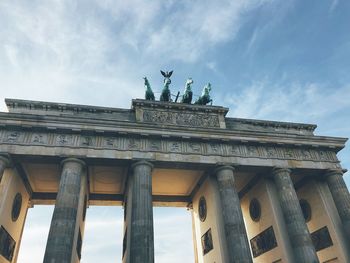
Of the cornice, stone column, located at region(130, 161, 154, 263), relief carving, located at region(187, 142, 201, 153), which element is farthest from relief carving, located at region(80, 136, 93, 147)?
relief carving, located at region(187, 142, 201, 153)

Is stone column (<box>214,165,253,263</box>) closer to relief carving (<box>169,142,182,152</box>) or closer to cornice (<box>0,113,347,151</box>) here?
cornice (<box>0,113,347,151</box>)

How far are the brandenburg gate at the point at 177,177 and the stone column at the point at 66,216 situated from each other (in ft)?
0.19

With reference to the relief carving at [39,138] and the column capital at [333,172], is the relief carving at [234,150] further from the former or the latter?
the relief carving at [39,138]

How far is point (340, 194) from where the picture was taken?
72.2 feet

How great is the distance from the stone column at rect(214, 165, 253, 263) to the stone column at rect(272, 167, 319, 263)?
144 inches

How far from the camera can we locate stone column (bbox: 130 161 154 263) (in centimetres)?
1628

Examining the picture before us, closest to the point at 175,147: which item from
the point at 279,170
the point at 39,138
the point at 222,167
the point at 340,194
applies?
the point at 222,167

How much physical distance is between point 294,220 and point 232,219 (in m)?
4.63

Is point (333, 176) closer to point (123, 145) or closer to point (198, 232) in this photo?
point (198, 232)

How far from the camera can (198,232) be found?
2453cm

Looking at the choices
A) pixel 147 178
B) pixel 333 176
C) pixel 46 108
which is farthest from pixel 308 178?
pixel 46 108

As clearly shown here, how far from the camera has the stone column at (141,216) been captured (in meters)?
16.3

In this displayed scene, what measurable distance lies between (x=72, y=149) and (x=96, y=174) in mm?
4189

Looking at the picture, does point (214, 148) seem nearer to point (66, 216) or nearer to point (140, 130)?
point (140, 130)
